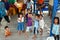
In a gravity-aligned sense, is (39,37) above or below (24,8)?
below

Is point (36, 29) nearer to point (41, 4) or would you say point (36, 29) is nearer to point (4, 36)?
point (4, 36)

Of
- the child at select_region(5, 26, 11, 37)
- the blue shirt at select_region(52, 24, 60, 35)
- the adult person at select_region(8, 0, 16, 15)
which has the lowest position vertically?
the child at select_region(5, 26, 11, 37)

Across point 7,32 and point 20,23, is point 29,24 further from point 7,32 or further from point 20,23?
point 7,32

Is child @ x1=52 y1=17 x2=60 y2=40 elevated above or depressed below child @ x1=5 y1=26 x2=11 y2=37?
above

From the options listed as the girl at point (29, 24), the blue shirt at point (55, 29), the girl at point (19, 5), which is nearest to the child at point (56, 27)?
the blue shirt at point (55, 29)

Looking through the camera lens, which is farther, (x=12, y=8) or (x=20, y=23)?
(x=12, y=8)

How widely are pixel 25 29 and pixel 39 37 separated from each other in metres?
1.04

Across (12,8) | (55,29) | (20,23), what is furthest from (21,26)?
(12,8)

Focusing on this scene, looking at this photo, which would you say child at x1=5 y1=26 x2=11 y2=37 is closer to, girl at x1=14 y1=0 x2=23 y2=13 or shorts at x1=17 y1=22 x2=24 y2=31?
shorts at x1=17 y1=22 x2=24 y2=31

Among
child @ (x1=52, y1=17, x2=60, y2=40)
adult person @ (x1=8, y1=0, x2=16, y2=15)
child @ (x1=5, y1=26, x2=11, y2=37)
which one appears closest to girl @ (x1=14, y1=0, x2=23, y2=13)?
adult person @ (x1=8, y1=0, x2=16, y2=15)

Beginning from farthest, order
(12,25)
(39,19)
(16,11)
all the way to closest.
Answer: (16,11)
(12,25)
(39,19)

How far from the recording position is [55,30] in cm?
692

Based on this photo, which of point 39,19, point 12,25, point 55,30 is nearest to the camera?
point 55,30

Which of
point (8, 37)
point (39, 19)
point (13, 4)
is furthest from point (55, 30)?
point (13, 4)
